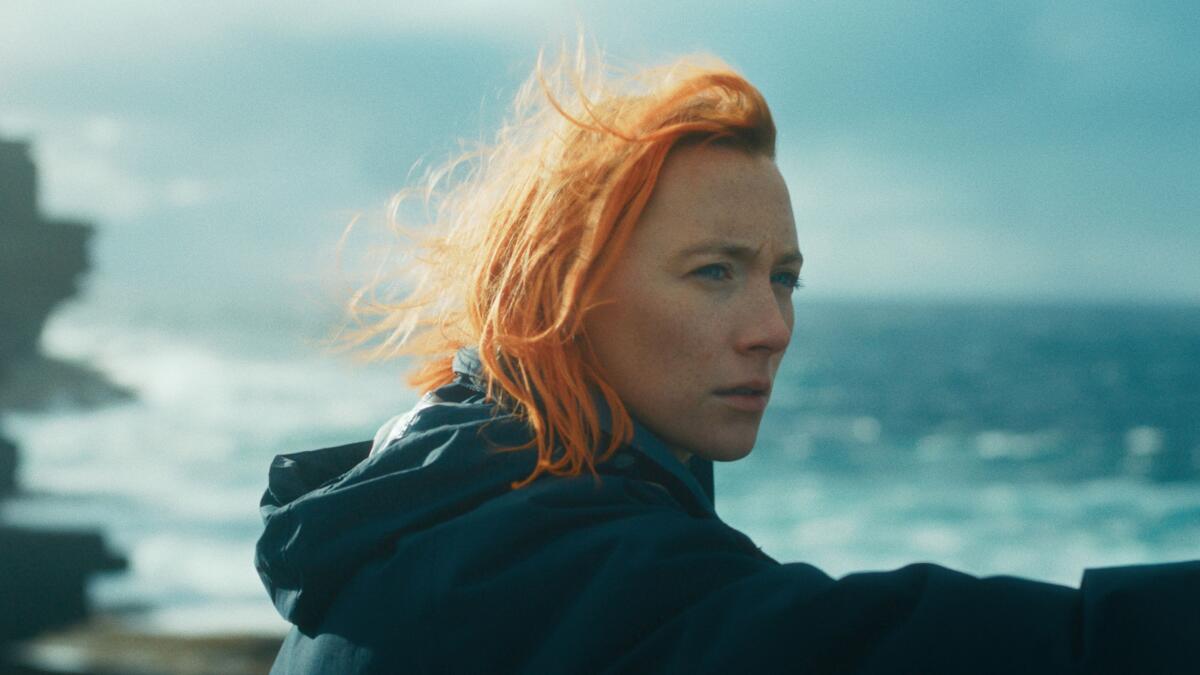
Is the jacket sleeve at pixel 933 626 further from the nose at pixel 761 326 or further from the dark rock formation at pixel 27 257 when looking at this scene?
the dark rock formation at pixel 27 257

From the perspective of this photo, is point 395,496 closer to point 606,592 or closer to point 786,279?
point 606,592

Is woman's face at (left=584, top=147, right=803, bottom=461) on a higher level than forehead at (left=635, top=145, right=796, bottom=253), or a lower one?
lower

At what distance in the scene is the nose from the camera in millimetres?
1701

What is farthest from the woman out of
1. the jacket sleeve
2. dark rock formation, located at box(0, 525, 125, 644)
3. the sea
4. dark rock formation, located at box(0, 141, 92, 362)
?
dark rock formation, located at box(0, 141, 92, 362)

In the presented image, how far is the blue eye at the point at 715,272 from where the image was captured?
1.70 metres

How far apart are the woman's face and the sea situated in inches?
30.9

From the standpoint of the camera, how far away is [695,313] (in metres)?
1.69

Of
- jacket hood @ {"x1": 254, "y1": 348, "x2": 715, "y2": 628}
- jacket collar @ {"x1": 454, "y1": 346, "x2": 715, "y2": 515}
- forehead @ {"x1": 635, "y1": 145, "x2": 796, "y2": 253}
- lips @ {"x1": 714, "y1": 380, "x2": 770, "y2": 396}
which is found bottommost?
jacket hood @ {"x1": 254, "y1": 348, "x2": 715, "y2": 628}

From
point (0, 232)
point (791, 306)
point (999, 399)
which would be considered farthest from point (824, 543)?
point (999, 399)

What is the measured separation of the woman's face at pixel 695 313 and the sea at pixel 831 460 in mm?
786

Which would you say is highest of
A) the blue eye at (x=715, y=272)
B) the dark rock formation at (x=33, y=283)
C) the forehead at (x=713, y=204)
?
the dark rock formation at (x=33, y=283)

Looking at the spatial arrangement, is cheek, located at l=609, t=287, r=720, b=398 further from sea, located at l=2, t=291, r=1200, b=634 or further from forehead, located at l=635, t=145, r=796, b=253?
sea, located at l=2, t=291, r=1200, b=634

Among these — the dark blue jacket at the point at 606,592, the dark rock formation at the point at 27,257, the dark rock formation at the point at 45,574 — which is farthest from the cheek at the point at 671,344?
the dark rock formation at the point at 27,257

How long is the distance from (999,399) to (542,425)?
5530 centimetres
